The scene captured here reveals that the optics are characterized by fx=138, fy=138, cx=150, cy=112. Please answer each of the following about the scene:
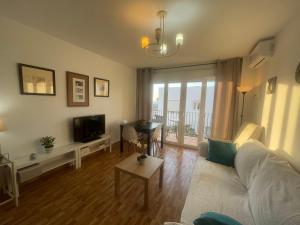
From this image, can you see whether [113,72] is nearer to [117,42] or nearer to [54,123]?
[117,42]

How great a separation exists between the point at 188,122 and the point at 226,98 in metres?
1.27

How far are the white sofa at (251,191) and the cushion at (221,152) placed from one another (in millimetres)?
142

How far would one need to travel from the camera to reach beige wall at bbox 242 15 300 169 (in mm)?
1521

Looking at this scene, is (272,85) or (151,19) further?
(272,85)

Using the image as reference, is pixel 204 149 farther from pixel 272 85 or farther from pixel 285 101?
pixel 272 85

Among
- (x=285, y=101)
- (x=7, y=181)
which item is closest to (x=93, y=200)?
(x=7, y=181)

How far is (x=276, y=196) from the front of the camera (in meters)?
1.02

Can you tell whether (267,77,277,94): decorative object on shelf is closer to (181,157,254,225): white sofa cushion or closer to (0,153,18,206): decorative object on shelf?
(181,157,254,225): white sofa cushion

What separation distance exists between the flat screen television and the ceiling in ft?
4.98

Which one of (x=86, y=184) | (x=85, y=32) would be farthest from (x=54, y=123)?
(x=85, y=32)

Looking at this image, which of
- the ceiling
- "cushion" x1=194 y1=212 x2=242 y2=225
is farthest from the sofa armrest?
the ceiling

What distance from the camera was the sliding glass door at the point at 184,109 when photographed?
12.6ft

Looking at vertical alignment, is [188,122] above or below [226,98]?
below

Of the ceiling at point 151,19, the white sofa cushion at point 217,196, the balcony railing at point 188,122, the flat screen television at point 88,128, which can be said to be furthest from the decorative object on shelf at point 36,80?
the balcony railing at point 188,122
